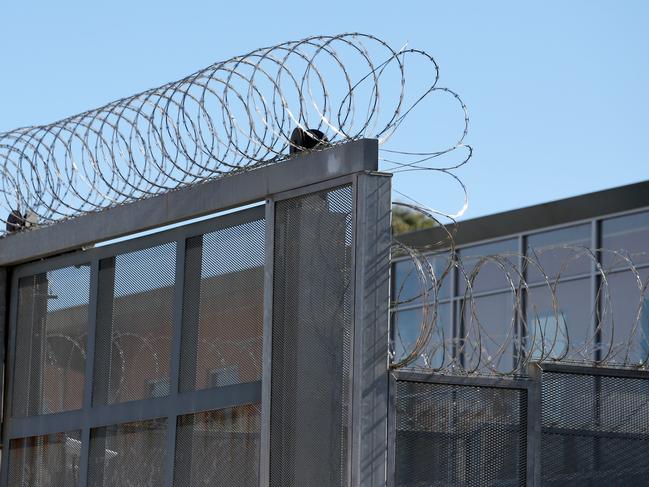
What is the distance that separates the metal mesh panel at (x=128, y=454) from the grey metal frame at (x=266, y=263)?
0.06 m

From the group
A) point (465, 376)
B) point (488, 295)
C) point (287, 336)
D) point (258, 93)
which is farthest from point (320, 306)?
point (488, 295)

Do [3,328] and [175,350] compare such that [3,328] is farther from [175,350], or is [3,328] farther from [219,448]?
[219,448]

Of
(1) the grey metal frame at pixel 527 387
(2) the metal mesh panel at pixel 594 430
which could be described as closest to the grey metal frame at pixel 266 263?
(1) the grey metal frame at pixel 527 387

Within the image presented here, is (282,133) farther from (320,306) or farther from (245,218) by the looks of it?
(320,306)

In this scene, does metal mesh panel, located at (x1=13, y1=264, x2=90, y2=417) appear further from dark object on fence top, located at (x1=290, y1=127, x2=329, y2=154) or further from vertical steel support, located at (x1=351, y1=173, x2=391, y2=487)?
vertical steel support, located at (x1=351, y1=173, x2=391, y2=487)

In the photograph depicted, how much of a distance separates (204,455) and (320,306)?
52.6 inches

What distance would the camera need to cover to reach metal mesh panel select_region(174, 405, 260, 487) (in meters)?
7.70

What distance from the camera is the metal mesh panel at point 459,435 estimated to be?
7.09 metres

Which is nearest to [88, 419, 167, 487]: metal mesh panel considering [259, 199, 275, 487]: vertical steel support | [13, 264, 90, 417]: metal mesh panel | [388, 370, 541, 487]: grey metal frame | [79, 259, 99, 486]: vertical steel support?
[79, 259, 99, 486]: vertical steel support

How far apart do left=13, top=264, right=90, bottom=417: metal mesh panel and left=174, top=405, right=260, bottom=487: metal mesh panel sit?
1.24m

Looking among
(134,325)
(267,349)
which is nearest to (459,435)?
(267,349)

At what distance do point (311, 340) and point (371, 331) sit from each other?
50 cm

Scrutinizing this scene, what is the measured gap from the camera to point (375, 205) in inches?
280

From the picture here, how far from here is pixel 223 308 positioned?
26.7 feet
